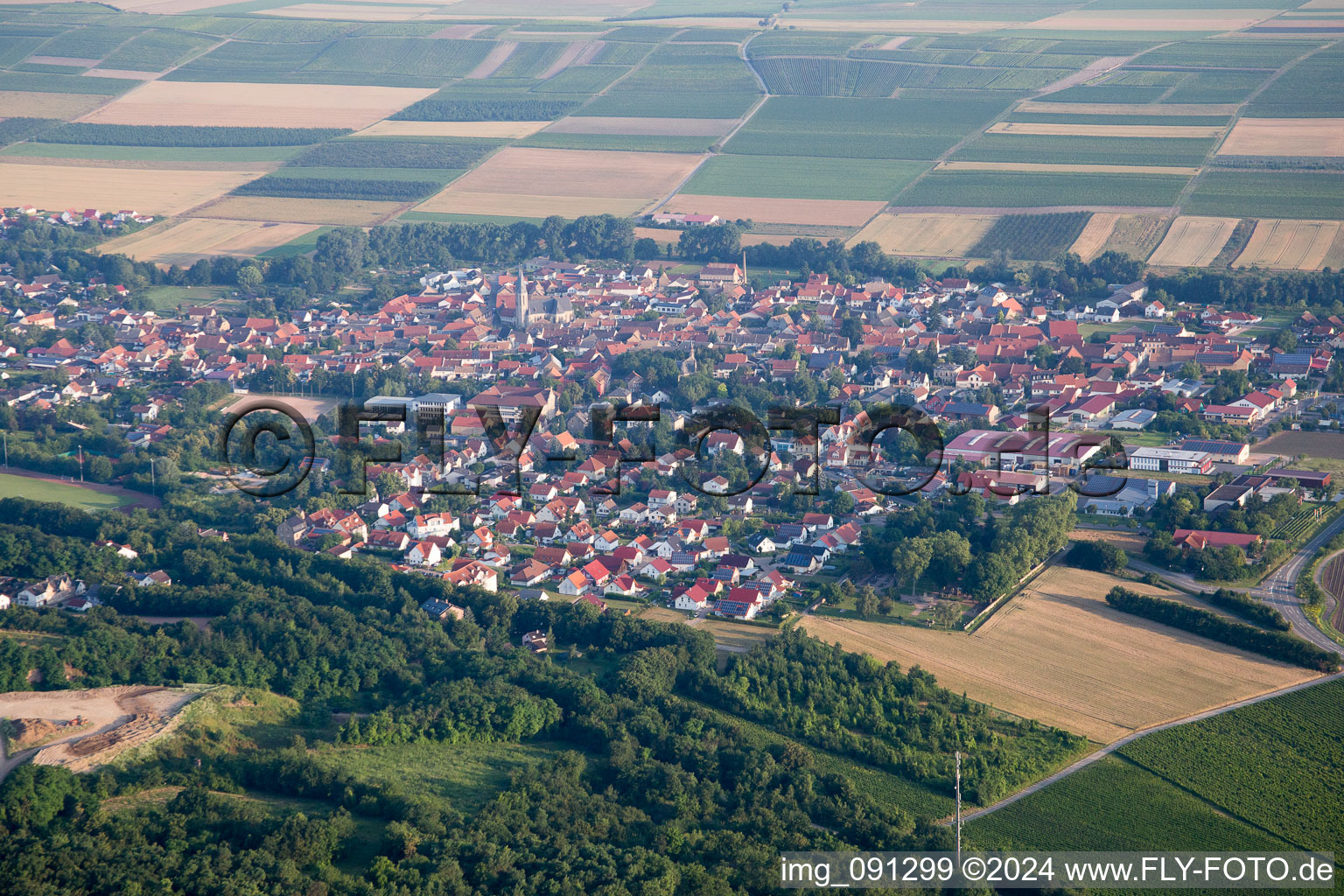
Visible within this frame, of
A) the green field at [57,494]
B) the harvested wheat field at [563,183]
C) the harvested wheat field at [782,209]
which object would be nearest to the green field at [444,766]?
the green field at [57,494]

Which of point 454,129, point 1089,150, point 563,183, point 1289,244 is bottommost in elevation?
point 1289,244

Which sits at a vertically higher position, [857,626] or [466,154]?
[466,154]

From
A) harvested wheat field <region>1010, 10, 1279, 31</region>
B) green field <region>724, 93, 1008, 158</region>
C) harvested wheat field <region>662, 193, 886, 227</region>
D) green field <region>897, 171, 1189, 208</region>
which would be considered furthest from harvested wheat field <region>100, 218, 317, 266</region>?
harvested wheat field <region>1010, 10, 1279, 31</region>

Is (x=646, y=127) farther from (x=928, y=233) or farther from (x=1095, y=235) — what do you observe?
(x=1095, y=235)

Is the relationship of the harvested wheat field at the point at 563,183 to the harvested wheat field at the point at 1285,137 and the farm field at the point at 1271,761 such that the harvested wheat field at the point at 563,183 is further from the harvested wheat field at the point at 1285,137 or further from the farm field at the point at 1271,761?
the farm field at the point at 1271,761

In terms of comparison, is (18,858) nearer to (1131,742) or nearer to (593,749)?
(593,749)

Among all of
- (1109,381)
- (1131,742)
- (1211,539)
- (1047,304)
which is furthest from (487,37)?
(1131,742)

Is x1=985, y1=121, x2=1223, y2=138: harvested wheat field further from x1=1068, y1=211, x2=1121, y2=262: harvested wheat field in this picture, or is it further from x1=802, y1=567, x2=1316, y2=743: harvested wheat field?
x1=802, y1=567, x2=1316, y2=743: harvested wheat field

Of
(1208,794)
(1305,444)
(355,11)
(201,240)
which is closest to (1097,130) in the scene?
(1305,444)
